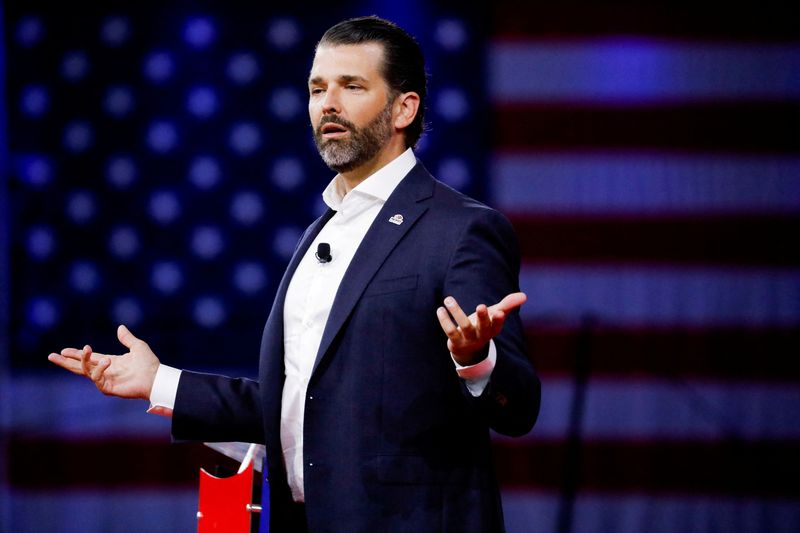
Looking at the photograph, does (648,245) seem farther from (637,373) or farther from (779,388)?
(779,388)

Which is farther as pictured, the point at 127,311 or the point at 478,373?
the point at 127,311

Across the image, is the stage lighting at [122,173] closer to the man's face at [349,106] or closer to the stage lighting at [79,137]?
the stage lighting at [79,137]

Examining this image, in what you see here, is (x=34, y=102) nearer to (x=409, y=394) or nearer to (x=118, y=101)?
(x=118, y=101)

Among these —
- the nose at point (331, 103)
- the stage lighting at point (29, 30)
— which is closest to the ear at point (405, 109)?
the nose at point (331, 103)

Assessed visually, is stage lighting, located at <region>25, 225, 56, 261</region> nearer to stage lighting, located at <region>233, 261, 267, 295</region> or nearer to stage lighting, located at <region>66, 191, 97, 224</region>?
stage lighting, located at <region>66, 191, 97, 224</region>

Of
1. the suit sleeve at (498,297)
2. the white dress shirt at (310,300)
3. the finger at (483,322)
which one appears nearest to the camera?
the finger at (483,322)

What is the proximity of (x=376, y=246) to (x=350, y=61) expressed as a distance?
366mm

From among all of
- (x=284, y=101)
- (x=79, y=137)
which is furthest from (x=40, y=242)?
(x=284, y=101)

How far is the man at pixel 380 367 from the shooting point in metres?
1.31

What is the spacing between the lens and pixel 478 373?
1223 mm

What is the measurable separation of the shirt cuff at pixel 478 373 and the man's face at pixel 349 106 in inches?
18.6

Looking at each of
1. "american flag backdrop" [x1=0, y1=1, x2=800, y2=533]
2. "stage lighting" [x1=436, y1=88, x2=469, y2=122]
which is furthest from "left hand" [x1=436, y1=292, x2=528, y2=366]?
"stage lighting" [x1=436, y1=88, x2=469, y2=122]

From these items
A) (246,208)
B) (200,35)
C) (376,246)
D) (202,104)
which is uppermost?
(200,35)

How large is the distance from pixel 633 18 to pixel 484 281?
2743 mm
